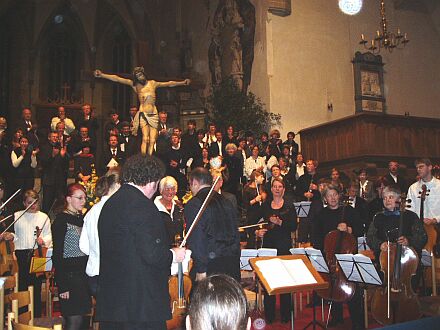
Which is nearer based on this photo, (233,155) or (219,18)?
(233,155)

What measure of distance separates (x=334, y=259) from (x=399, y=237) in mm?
681

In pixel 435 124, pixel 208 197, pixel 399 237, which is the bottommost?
pixel 399 237

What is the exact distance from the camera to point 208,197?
4051mm

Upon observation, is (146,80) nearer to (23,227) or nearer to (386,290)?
(23,227)

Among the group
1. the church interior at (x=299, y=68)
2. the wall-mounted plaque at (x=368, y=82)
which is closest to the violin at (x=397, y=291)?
the church interior at (x=299, y=68)

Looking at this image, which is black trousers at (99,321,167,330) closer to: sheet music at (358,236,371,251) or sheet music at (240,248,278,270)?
sheet music at (240,248,278,270)

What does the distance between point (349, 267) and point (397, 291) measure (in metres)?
0.47

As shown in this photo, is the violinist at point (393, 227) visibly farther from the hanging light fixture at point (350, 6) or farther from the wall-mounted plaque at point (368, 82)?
the hanging light fixture at point (350, 6)

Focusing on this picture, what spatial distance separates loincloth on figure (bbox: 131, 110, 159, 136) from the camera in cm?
1285

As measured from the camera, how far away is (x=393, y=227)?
5.20 metres

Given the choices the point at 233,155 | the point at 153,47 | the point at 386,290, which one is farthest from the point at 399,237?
the point at 153,47

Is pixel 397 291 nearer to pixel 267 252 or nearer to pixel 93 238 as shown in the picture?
pixel 267 252

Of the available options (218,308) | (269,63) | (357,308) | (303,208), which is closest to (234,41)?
→ (269,63)

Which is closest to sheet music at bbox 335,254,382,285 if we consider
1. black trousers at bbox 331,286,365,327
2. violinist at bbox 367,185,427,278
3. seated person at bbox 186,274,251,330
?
violinist at bbox 367,185,427,278
